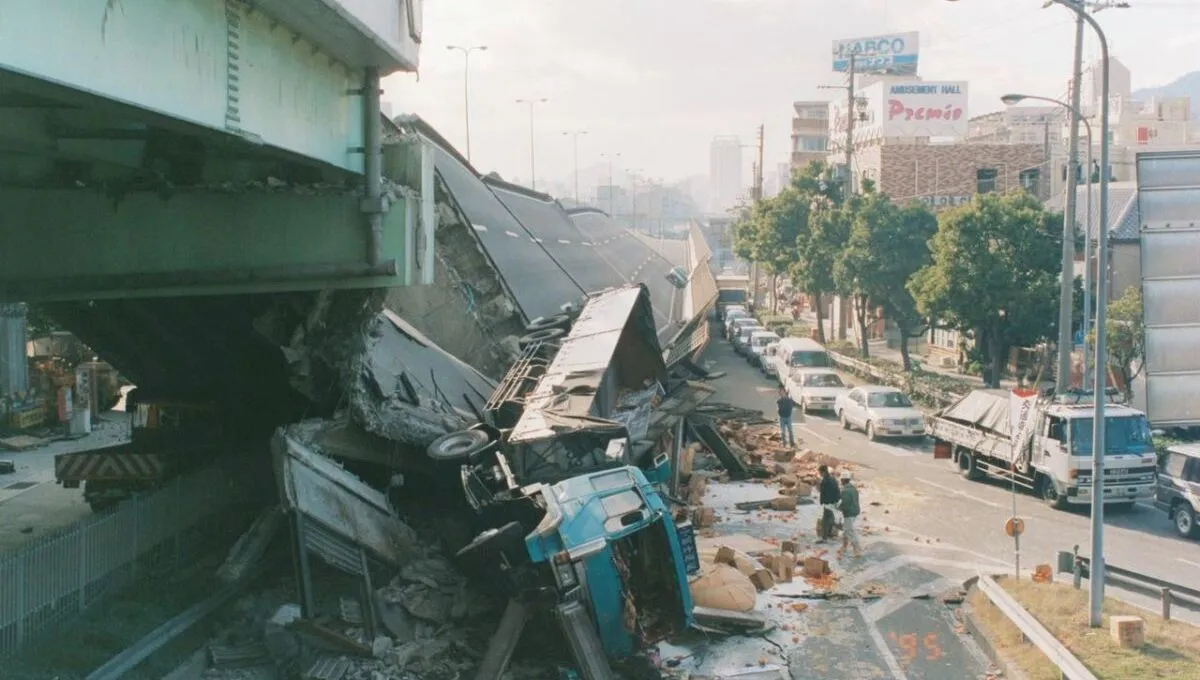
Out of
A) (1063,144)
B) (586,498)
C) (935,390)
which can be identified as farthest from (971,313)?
(1063,144)

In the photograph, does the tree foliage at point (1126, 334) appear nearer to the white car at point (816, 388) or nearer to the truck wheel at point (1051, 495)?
the white car at point (816, 388)

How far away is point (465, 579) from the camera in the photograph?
550 inches

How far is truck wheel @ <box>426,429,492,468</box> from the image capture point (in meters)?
14.7

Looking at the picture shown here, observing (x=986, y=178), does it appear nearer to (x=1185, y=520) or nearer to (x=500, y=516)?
(x=1185, y=520)

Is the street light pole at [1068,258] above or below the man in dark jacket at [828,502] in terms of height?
above

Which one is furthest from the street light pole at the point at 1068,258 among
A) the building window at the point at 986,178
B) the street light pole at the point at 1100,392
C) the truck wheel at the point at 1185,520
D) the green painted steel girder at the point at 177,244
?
the building window at the point at 986,178

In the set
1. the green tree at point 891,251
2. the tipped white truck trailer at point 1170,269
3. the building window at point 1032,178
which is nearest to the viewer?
the tipped white truck trailer at point 1170,269

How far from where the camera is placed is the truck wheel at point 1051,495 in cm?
2080

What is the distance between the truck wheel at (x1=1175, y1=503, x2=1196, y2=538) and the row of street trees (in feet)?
46.9

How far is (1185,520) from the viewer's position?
18.7 m

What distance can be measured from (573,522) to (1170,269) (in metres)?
19.6

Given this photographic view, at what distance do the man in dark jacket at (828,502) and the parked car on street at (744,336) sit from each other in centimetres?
3242

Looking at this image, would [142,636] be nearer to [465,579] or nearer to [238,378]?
[465,579]

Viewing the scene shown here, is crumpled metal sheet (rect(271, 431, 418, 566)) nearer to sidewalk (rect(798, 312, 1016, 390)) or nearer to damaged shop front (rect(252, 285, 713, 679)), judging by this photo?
damaged shop front (rect(252, 285, 713, 679))
